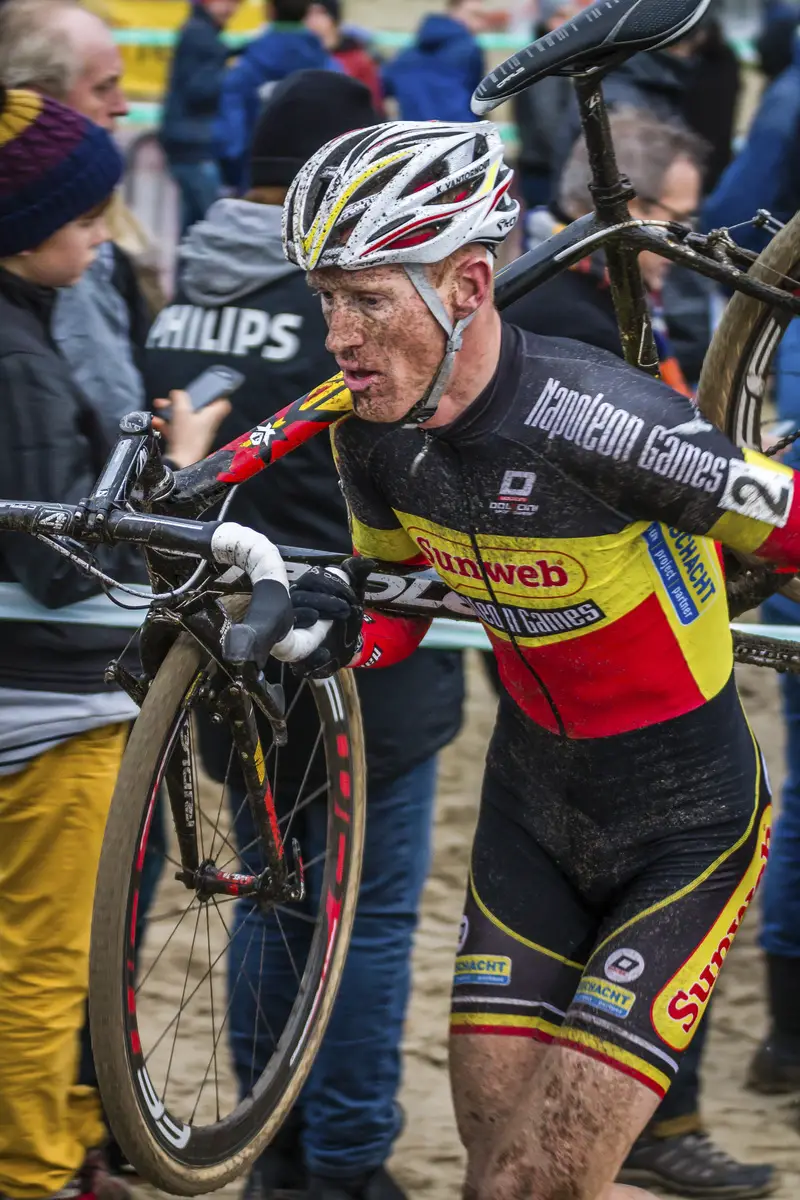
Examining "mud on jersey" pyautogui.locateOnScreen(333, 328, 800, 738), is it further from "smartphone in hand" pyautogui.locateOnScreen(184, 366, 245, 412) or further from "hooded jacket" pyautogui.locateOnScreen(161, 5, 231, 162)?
"hooded jacket" pyautogui.locateOnScreen(161, 5, 231, 162)

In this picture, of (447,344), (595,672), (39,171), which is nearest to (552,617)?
(595,672)

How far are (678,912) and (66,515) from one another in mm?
1275

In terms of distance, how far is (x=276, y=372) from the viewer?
392 cm

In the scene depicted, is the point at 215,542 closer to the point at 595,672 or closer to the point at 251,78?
the point at 595,672

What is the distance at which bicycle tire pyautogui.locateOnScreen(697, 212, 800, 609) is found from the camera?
12.4ft

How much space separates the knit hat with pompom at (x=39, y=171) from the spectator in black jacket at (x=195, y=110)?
5.52 metres

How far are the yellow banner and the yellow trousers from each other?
9.29 m

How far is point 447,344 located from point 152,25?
34.5ft

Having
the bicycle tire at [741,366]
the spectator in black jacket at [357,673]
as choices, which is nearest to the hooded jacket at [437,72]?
the spectator in black jacket at [357,673]

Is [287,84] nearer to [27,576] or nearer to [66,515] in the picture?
[27,576]

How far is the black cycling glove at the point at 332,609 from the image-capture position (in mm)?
3043

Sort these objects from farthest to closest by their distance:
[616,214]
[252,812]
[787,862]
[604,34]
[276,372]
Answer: [787,862], [276,372], [616,214], [252,812], [604,34]

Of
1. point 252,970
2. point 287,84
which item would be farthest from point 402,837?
point 287,84

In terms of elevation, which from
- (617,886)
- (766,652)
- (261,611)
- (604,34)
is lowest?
(617,886)
